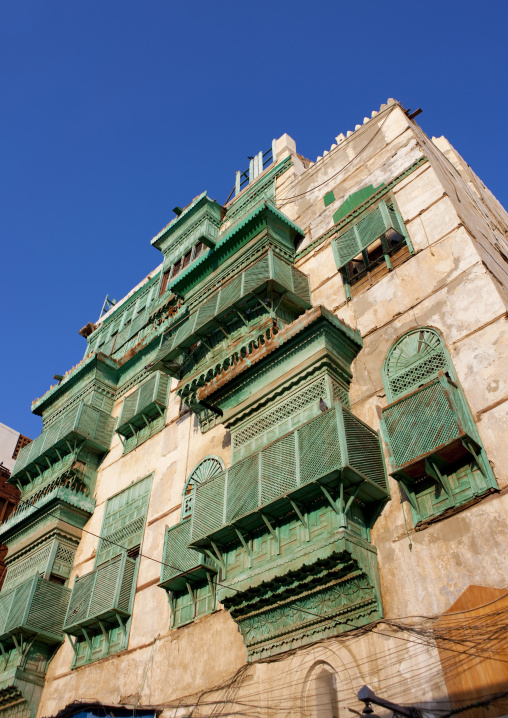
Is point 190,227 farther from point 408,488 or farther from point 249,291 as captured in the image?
point 408,488

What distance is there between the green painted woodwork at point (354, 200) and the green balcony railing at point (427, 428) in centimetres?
725

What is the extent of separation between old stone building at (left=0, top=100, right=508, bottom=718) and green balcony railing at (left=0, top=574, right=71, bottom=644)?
2.4 inches

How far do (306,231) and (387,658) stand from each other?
11.6 metres

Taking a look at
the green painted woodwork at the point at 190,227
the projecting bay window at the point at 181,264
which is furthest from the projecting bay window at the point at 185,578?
the green painted woodwork at the point at 190,227

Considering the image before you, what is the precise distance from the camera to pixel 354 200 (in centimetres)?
1616

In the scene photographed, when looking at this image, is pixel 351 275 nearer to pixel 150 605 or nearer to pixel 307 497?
pixel 307 497

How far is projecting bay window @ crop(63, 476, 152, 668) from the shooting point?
15.1 m

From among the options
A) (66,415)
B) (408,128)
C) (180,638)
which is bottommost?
(180,638)

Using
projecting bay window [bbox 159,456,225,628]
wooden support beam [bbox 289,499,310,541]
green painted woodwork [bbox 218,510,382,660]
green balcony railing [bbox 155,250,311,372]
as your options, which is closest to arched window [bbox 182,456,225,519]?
projecting bay window [bbox 159,456,225,628]

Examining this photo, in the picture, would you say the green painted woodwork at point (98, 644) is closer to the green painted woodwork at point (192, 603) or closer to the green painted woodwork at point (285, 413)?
the green painted woodwork at point (192, 603)

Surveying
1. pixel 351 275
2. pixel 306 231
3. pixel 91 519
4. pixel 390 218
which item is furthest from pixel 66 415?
pixel 390 218

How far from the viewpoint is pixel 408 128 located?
16.0 metres

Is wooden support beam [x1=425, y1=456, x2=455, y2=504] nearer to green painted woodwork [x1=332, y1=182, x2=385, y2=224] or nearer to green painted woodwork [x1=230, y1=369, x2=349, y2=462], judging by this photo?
green painted woodwork [x1=230, y1=369, x2=349, y2=462]

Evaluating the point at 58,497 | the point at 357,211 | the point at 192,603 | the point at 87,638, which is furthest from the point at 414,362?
the point at 58,497
